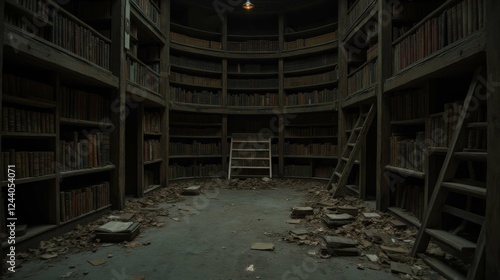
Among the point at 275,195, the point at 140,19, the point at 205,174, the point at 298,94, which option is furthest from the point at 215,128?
the point at 140,19

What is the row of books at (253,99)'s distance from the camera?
25.4 ft

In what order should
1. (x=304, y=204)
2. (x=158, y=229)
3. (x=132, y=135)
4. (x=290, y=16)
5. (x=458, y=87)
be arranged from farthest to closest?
(x=290, y=16)
(x=132, y=135)
(x=304, y=204)
(x=158, y=229)
(x=458, y=87)

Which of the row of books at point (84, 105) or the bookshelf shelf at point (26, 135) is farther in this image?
the row of books at point (84, 105)

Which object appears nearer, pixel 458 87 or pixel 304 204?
pixel 458 87

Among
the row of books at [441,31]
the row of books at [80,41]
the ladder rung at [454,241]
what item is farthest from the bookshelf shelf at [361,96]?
the row of books at [80,41]

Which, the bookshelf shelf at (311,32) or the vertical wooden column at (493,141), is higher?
the bookshelf shelf at (311,32)

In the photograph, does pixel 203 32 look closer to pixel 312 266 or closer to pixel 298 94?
pixel 298 94

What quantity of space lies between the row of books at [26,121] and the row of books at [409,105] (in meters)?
4.22

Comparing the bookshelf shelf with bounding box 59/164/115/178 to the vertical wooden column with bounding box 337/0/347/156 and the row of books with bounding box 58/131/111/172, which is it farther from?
the vertical wooden column with bounding box 337/0/347/156

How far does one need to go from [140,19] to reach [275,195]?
13.5 feet

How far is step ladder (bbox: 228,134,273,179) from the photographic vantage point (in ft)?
24.5

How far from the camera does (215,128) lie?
7.79m

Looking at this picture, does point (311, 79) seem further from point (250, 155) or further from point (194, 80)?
point (194, 80)

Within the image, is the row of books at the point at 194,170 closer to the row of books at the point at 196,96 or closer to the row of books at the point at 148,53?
the row of books at the point at 196,96
